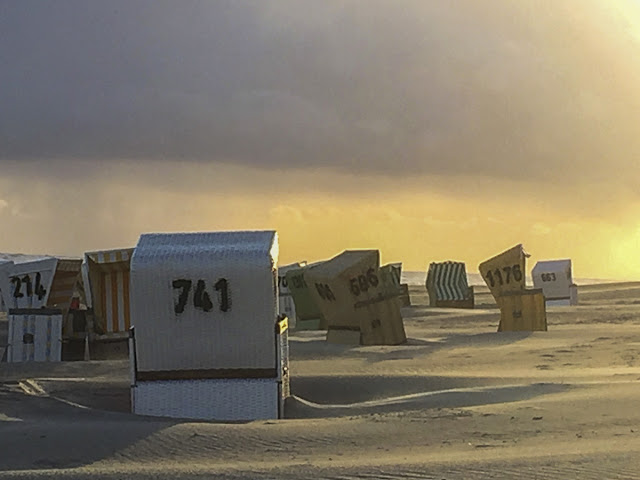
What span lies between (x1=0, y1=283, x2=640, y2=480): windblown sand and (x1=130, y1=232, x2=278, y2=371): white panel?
906 mm

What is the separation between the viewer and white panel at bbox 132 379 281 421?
13.0 meters

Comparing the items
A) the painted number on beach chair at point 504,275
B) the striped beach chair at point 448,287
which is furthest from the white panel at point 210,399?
the striped beach chair at point 448,287

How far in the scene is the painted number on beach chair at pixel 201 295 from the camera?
42.2 ft

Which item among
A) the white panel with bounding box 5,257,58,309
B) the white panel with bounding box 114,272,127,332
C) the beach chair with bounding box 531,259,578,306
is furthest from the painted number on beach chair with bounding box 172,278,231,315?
the beach chair with bounding box 531,259,578,306

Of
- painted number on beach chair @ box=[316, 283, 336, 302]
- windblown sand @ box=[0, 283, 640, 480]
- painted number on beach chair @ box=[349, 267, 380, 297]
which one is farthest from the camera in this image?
painted number on beach chair @ box=[316, 283, 336, 302]

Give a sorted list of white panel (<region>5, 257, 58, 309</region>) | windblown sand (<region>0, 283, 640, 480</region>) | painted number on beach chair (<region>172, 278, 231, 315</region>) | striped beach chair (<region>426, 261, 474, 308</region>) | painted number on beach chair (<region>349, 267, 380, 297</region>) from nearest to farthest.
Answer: windblown sand (<region>0, 283, 640, 480</region>)
painted number on beach chair (<region>172, 278, 231, 315</region>)
painted number on beach chair (<region>349, 267, 380, 297</region>)
white panel (<region>5, 257, 58, 309</region>)
striped beach chair (<region>426, 261, 474, 308</region>)

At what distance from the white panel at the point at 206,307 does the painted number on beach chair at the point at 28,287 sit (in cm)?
1032

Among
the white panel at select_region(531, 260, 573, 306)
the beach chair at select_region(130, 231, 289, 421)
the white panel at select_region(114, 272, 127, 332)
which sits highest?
the white panel at select_region(531, 260, 573, 306)

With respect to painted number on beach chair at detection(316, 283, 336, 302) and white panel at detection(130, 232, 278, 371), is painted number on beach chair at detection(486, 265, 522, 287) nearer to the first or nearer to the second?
painted number on beach chair at detection(316, 283, 336, 302)

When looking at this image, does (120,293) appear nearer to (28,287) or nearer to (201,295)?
(28,287)

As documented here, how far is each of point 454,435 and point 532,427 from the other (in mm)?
794

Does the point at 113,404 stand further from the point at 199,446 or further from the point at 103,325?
the point at 103,325

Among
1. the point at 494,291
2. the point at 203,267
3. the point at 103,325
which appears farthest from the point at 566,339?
the point at 203,267

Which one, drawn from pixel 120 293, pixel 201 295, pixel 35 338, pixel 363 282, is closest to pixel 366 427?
pixel 201 295
